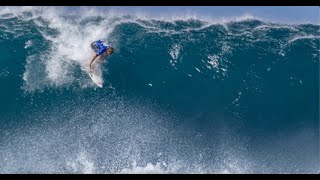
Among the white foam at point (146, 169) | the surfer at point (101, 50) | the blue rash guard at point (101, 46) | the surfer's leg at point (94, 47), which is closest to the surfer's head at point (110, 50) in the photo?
the surfer at point (101, 50)

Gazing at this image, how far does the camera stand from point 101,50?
173 ft

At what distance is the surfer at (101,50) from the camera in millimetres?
52844

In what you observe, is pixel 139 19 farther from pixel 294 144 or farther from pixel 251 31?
pixel 294 144

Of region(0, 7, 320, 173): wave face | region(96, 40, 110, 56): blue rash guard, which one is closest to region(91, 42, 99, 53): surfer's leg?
region(96, 40, 110, 56): blue rash guard

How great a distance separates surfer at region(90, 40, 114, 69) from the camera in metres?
52.8

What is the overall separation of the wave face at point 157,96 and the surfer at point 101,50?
1.13m

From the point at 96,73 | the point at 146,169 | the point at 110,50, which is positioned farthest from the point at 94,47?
the point at 146,169

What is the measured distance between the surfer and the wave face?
3.72 feet

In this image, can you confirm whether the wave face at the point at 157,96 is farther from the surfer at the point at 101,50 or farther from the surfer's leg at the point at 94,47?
the surfer at the point at 101,50

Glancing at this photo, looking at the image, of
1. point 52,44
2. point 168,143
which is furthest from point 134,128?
point 52,44

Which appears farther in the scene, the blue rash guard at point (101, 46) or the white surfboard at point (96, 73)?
the blue rash guard at point (101, 46)

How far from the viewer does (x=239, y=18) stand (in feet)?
191

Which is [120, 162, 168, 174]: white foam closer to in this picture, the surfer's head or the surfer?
the surfer

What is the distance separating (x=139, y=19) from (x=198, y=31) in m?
7.40
